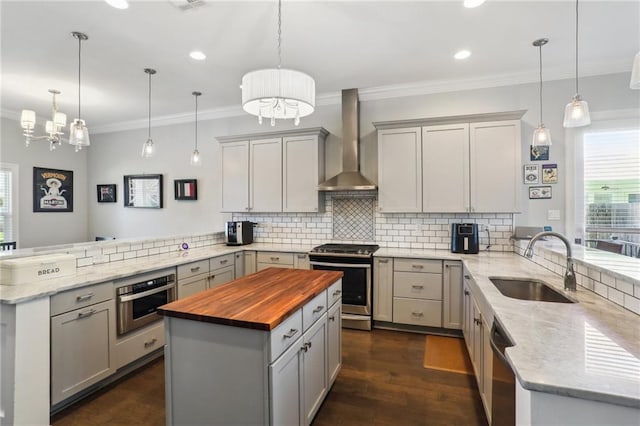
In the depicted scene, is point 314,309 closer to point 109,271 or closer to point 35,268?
point 109,271

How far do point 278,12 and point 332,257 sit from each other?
2455 mm

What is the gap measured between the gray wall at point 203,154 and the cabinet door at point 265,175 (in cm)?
48

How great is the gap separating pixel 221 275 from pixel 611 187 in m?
4.46

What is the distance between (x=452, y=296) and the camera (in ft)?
10.6

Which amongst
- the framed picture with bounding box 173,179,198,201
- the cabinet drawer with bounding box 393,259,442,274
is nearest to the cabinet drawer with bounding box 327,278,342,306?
the cabinet drawer with bounding box 393,259,442,274

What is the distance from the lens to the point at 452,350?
2.98m

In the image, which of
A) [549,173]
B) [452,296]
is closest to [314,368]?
[452,296]

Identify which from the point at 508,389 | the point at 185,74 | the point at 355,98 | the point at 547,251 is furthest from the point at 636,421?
the point at 185,74

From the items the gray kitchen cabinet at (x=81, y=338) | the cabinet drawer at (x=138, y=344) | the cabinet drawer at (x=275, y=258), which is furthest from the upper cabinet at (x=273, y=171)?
the gray kitchen cabinet at (x=81, y=338)

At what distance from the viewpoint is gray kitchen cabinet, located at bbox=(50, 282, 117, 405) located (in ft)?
6.63

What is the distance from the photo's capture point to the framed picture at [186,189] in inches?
199

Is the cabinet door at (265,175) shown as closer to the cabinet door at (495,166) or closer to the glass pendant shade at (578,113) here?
the cabinet door at (495,166)

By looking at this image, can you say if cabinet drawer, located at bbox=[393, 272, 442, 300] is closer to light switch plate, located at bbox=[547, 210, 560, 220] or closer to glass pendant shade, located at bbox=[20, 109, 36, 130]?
light switch plate, located at bbox=[547, 210, 560, 220]

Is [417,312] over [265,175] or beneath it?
beneath
